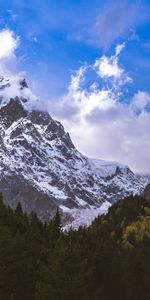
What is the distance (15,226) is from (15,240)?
20.6 metres

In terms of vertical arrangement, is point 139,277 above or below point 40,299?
above

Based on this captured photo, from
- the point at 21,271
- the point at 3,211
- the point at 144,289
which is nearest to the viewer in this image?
the point at 21,271

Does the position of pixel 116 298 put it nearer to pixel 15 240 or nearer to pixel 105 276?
pixel 105 276

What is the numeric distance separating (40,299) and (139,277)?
23259mm

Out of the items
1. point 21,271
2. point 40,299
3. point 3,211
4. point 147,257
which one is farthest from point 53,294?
point 3,211

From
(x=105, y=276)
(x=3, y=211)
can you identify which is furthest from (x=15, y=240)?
(x=3, y=211)

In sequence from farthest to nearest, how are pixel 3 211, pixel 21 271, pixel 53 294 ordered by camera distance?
pixel 3 211 < pixel 21 271 < pixel 53 294

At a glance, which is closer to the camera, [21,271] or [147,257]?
[21,271]

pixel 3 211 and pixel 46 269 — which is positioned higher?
pixel 3 211

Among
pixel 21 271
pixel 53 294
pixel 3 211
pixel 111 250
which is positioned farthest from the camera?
pixel 3 211

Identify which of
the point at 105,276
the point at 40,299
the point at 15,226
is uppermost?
the point at 15,226

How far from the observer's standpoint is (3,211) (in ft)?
358

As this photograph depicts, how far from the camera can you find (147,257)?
308 feet

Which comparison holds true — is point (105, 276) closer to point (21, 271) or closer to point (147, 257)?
point (147, 257)
